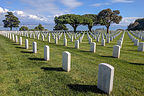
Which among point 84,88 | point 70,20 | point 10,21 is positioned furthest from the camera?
point 10,21

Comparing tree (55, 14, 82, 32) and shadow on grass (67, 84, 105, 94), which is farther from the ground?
tree (55, 14, 82, 32)

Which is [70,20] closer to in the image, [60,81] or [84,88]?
[60,81]

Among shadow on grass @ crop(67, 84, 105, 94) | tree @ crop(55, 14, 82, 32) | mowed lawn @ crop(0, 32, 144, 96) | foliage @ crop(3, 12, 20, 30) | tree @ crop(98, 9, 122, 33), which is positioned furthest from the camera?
foliage @ crop(3, 12, 20, 30)

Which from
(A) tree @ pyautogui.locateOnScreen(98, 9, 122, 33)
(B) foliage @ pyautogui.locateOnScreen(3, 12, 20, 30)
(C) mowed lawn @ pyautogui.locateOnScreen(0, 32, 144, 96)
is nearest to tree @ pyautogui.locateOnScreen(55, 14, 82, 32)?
(A) tree @ pyautogui.locateOnScreen(98, 9, 122, 33)

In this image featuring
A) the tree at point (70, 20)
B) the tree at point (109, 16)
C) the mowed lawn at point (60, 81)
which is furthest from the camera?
the tree at point (70, 20)

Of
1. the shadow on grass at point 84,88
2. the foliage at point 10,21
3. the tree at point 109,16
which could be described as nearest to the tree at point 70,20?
the tree at point 109,16

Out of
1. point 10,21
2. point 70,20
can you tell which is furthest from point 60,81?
point 10,21

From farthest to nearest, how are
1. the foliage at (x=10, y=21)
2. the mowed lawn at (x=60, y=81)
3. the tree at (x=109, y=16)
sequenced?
the foliage at (x=10, y=21), the tree at (x=109, y=16), the mowed lawn at (x=60, y=81)

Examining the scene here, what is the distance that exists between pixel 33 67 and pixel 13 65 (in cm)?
114

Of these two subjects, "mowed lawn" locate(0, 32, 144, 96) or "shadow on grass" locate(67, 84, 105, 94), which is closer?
"mowed lawn" locate(0, 32, 144, 96)

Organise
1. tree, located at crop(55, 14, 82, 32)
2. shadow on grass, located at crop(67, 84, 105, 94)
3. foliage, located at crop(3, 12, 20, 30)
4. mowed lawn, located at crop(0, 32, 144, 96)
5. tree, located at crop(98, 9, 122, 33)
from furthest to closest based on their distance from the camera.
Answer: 1. foliage, located at crop(3, 12, 20, 30)
2. tree, located at crop(55, 14, 82, 32)
3. tree, located at crop(98, 9, 122, 33)
4. shadow on grass, located at crop(67, 84, 105, 94)
5. mowed lawn, located at crop(0, 32, 144, 96)

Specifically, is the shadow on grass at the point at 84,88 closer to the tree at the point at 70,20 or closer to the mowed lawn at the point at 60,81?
the mowed lawn at the point at 60,81

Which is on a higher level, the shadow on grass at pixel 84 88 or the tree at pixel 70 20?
the tree at pixel 70 20

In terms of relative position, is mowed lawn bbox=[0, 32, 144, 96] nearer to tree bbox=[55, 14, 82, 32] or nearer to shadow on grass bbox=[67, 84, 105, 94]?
shadow on grass bbox=[67, 84, 105, 94]
